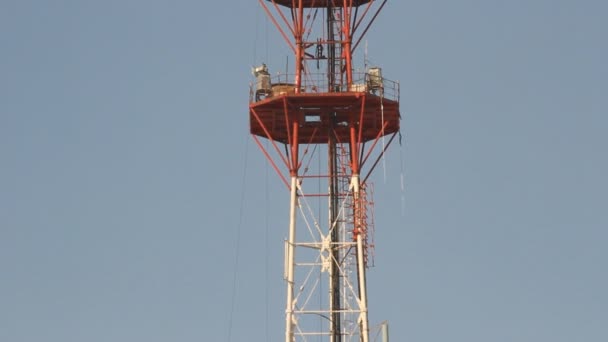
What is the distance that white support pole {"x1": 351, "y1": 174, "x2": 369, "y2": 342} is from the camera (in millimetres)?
114500

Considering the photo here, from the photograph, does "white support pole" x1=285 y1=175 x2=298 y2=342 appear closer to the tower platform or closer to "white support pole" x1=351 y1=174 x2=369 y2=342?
"white support pole" x1=351 y1=174 x2=369 y2=342

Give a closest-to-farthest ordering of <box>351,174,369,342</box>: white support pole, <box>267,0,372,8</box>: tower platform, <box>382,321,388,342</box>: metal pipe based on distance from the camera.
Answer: <box>382,321,388,342</box>: metal pipe < <box>351,174,369,342</box>: white support pole < <box>267,0,372,8</box>: tower platform

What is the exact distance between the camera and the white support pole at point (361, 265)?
11450 cm

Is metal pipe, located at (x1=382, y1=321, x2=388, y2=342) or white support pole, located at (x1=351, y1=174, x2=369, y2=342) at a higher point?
white support pole, located at (x1=351, y1=174, x2=369, y2=342)

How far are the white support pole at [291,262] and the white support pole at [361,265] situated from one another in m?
3.67

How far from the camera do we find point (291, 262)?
11644 centimetres

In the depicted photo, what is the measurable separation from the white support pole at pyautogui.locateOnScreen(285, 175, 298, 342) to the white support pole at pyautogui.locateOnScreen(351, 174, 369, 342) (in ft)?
12.1

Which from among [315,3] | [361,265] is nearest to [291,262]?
[361,265]

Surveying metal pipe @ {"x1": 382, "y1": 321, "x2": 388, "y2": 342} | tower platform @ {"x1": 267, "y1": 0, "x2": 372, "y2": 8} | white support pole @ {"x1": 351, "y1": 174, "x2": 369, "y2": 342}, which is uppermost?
tower platform @ {"x1": 267, "y1": 0, "x2": 372, "y2": 8}

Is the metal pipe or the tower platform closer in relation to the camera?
the metal pipe

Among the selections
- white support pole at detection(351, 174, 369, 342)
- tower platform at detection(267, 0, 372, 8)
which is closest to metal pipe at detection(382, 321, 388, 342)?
white support pole at detection(351, 174, 369, 342)

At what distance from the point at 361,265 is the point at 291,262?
13.9 feet

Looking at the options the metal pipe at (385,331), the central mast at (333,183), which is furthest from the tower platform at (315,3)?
the metal pipe at (385,331)

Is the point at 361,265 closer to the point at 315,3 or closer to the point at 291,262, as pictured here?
the point at 291,262
